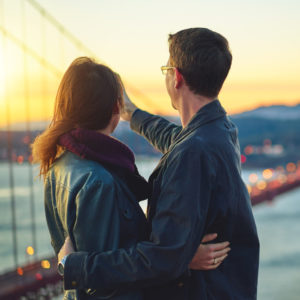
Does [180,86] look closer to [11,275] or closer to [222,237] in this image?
[222,237]

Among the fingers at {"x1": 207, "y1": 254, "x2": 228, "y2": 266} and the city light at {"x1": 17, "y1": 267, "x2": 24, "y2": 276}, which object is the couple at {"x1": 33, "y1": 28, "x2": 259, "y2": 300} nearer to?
the fingers at {"x1": 207, "y1": 254, "x2": 228, "y2": 266}

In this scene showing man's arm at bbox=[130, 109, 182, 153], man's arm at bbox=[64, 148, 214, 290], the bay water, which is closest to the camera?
man's arm at bbox=[64, 148, 214, 290]

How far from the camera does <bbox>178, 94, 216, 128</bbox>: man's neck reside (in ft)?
3.69

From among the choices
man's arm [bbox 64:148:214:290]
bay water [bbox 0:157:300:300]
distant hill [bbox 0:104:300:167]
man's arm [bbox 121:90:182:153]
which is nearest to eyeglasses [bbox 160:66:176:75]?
man's arm [bbox 64:148:214:290]

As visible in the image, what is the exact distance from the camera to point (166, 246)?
100 centimetres

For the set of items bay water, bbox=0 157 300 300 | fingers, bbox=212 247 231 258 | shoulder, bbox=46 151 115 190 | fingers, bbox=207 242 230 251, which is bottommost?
bay water, bbox=0 157 300 300

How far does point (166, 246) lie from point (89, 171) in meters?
0.21

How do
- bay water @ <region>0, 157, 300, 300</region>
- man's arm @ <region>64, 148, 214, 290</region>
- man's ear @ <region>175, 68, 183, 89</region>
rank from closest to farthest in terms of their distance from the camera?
1. man's arm @ <region>64, 148, 214, 290</region>
2. man's ear @ <region>175, 68, 183, 89</region>
3. bay water @ <region>0, 157, 300, 300</region>

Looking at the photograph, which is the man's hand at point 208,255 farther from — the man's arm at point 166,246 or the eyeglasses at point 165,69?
the eyeglasses at point 165,69

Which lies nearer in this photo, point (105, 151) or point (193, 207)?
point (193, 207)

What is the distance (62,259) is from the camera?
1061 millimetres

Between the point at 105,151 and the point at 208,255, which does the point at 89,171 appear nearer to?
the point at 105,151

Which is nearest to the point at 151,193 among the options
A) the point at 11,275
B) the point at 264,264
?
the point at 11,275

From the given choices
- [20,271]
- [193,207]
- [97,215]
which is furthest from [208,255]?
[20,271]
